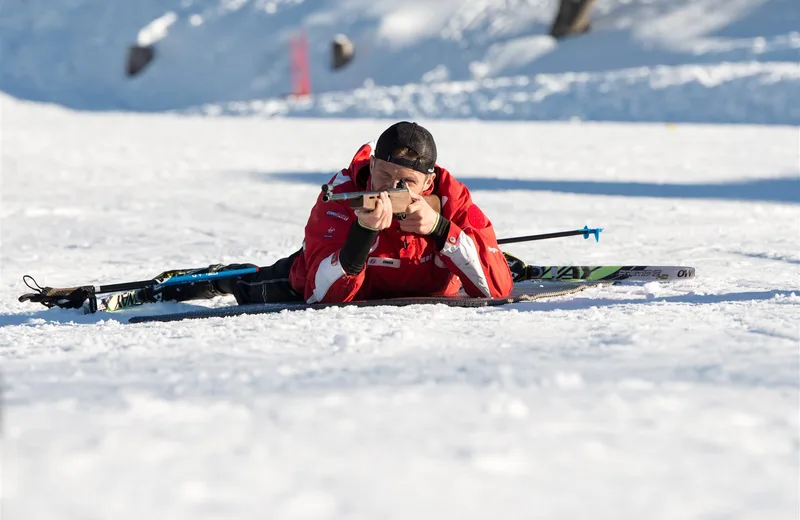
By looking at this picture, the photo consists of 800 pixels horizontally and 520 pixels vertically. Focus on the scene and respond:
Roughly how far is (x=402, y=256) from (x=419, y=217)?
0.47 m

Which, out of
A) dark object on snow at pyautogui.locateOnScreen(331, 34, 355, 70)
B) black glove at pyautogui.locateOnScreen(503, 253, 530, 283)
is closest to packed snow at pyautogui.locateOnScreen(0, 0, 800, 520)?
black glove at pyautogui.locateOnScreen(503, 253, 530, 283)

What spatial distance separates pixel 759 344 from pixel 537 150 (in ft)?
35.8

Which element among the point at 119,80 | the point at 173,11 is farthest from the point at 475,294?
the point at 173,11

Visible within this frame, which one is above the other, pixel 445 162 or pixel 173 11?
pixel 173 11

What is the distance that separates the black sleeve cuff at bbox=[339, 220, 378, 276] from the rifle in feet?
0.47

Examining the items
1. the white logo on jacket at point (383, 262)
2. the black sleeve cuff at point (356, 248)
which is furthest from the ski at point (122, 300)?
the black sleeve cuff at point (356, 248)

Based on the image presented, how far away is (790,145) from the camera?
47.3 ft

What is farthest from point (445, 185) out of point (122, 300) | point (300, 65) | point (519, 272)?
point (300, 65)

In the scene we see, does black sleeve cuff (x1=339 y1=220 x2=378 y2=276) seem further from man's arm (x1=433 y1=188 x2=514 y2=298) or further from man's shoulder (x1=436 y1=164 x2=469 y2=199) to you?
man's shoulder (x1=436 y1=164 x2=469 y2=199)

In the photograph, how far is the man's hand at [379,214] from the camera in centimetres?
424

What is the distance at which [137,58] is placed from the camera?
2894 cm

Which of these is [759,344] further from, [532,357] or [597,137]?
[597,137]

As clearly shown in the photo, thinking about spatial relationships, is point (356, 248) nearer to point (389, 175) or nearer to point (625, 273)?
point (389, 175)

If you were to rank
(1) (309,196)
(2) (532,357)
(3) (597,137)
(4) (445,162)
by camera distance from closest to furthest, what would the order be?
(2) (532,357) < (1) (309,196) < (4) (445,162) < (3) (597,137)
